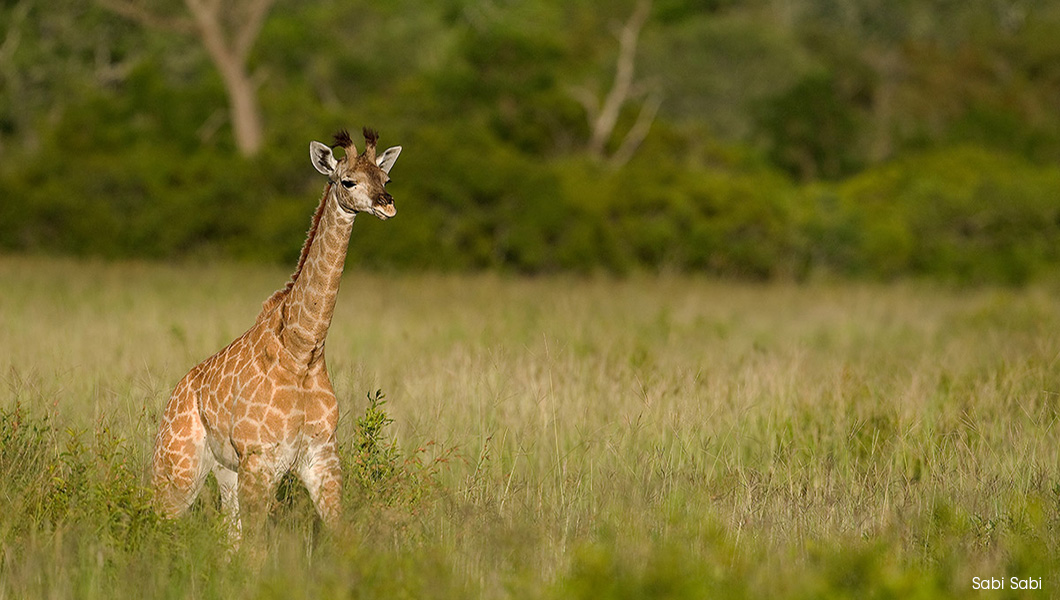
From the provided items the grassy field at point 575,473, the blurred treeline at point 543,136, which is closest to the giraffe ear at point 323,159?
the grassy field at point 575,473

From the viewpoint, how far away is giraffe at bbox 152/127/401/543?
4.93 m

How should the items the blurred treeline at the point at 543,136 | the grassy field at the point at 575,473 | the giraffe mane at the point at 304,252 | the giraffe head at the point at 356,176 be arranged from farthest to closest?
the blurred treeline at the point at 543,136
the giraffe mane at the point at 304,252
the giraffe head at the point at 356,176
the grassy field at the point at 575,473

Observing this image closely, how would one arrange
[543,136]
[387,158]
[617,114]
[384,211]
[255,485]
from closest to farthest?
[384,211], [255,485], [387,158], [543,136], [617,114]

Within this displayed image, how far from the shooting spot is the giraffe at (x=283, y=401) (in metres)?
4.93

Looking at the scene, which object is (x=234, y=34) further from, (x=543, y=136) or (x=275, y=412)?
(x=275, y=412)

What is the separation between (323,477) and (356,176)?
47.5 inches

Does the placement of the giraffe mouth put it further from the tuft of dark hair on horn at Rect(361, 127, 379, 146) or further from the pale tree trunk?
the pale tree trunk

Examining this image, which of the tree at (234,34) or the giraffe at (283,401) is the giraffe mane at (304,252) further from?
the tree at (234,34)

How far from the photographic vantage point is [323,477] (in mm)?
5031

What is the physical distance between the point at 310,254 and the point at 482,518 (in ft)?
4.29

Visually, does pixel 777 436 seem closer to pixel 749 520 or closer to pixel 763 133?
pixel 749 520

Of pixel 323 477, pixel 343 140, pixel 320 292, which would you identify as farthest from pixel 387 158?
pixel 323 477

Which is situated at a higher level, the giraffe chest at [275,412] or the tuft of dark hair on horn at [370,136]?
the tuft of dark hair on horn at [370,136]

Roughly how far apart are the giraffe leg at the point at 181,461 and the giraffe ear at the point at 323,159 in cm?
114
